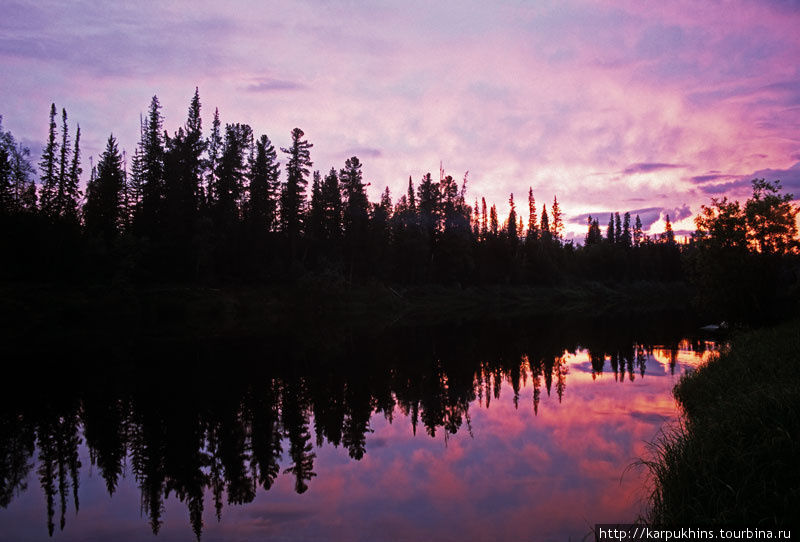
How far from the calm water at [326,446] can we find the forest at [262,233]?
7.53 meters

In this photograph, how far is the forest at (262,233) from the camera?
2959 centimetres

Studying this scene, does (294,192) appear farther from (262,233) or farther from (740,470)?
(740,470)

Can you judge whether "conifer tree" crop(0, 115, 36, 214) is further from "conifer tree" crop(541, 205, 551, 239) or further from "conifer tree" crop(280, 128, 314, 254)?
"conifer tree" crop(541, 205, 551, 239)

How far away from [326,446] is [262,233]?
4853 centimetres

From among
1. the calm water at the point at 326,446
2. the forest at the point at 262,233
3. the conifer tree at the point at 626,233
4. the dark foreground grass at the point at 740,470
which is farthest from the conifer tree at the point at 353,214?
the conifer tree at the point at 626,233

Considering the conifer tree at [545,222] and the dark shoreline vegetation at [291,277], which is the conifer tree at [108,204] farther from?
the conifer tree at [545,222]

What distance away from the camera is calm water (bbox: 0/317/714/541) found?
9602 millimetres

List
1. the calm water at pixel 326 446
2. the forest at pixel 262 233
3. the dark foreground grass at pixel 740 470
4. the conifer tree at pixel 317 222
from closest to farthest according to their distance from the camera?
the dark foreground grass at pixel 740 470 → the calm water at pixel 326 446 → the forest at pixel 262 233 → the conifer tree at pixel 317 222

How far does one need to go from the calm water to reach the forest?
753cm

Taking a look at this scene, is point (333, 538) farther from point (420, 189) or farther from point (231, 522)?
point (420, 189)

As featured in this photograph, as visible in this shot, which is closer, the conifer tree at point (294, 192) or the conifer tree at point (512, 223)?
the conifer tree at point (294, 192)

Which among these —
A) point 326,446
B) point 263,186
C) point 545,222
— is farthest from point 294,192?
point 545,222

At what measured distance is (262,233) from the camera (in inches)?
2339

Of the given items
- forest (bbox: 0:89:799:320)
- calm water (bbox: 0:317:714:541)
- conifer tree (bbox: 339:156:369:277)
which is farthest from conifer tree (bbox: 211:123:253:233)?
calm water (bbox: 0:317:714:541)
